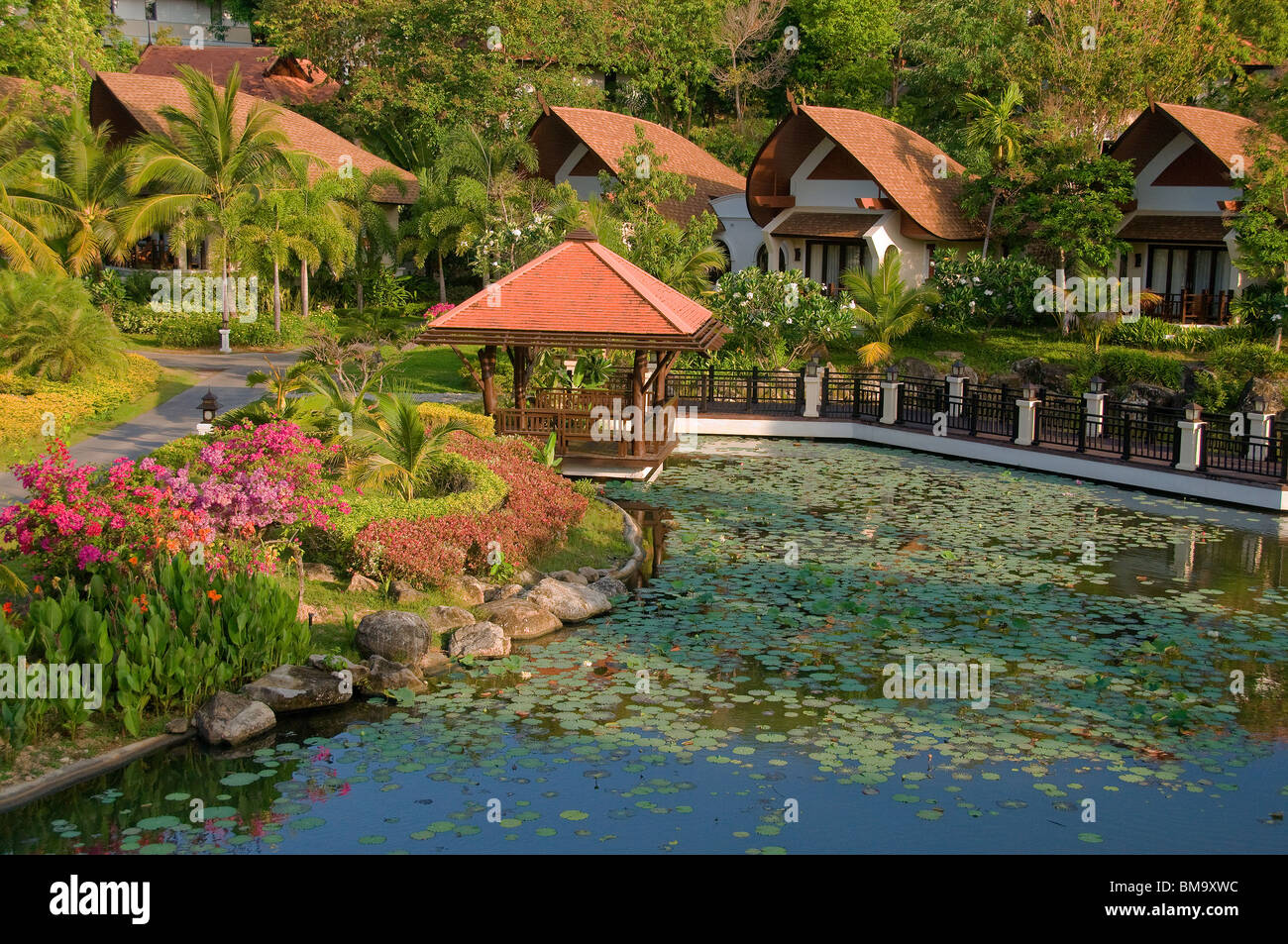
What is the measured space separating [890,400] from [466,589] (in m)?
14.8

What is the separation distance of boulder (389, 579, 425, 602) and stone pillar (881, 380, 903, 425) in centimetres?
1528

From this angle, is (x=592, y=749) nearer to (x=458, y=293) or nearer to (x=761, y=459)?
(x=761, y=459)

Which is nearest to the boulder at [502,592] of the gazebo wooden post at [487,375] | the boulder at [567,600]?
the boulder at [567,600]

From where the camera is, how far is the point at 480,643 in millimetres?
13969

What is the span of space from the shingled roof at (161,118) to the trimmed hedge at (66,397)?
10.0m

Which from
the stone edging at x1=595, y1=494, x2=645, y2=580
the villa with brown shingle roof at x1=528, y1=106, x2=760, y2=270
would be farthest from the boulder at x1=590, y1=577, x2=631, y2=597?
the villa with brown shingle roof at x1=528, y1=106, x2=760, y2=270

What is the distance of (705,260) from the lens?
3225cm

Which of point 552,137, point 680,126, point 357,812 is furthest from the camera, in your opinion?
point 680,126

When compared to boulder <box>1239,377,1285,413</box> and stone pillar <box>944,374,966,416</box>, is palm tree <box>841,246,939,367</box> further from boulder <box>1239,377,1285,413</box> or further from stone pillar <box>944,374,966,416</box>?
boulder <box>1239,377,1285,413</box>

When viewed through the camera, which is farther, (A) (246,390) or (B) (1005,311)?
(B) (1005,311)

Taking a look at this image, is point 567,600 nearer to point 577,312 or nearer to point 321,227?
point 577,312

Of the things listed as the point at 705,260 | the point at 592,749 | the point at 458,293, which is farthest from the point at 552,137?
the point at 592,749

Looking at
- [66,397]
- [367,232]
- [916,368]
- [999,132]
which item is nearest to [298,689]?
[66,397]

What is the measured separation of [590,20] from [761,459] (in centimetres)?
2499
